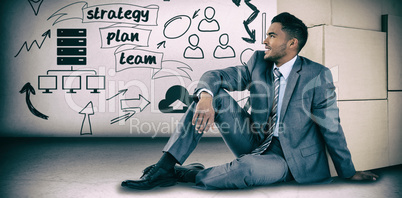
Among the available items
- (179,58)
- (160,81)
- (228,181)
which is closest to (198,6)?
(179,58)

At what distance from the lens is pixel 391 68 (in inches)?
82.6

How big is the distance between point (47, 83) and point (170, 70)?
64.1 inches

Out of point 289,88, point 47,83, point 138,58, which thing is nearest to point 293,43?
point 289,88

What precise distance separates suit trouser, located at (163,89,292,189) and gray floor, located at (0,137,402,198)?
0.08 m

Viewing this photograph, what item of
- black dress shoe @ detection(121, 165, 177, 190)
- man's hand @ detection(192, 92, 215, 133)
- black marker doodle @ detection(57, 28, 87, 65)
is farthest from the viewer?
black marker doodle @ detection(57, 28, 87, 65)

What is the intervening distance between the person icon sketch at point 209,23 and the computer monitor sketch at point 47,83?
2.05 metres

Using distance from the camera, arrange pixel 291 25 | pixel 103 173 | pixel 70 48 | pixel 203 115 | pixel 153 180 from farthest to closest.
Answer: pixel 70 48
pixel 103 173
pixel 291 25
pixel 153 180
pixel 203 115

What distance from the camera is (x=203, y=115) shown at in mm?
1574

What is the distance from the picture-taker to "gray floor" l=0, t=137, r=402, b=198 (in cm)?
167

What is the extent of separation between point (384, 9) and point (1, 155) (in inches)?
145

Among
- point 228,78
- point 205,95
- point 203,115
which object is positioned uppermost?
point 228,78

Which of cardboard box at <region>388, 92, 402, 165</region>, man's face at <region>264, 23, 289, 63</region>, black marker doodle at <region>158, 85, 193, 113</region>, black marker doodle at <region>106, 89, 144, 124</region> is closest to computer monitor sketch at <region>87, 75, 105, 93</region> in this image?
black marker doodle at <region>106, 89, 144, 124</region>

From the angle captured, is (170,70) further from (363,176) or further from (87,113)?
(363,176)

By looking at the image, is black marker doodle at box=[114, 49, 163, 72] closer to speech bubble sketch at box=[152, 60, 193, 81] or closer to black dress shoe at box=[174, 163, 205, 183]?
speech bubble sketch at box=[152, 60, 193, 81]
